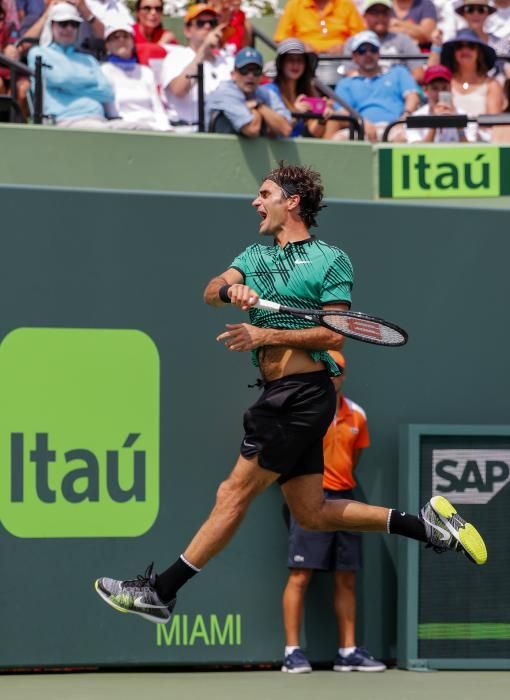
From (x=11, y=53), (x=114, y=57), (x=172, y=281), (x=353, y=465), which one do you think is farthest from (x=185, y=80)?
(x=353, y=465)

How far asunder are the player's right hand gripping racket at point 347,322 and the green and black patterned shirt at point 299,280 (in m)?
0.09

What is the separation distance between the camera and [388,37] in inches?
452

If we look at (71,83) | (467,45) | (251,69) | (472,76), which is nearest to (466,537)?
(251,69)

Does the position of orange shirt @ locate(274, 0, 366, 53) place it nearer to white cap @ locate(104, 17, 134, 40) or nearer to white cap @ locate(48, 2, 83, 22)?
white cap @ locate(104, 17, 134, 40)

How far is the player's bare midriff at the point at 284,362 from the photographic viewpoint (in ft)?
19.4

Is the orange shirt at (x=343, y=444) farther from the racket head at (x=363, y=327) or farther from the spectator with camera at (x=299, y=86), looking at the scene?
the spectator with camera at (x=299, y=86)

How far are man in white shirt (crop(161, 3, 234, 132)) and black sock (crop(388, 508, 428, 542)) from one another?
14.0ft

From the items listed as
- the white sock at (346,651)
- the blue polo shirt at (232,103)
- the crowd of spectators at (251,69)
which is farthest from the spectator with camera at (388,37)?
the white sock at (346,651)

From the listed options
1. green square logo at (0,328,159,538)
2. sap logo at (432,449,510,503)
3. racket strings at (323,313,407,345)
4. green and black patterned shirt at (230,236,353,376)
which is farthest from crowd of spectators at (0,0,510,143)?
racket strings at (323,313,407,345)

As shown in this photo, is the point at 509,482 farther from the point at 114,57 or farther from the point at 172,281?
the point at 114,57

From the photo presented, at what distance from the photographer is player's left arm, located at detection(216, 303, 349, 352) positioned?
18.4ft

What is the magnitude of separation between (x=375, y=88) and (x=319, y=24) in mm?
1174

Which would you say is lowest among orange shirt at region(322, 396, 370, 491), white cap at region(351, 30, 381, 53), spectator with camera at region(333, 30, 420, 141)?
orange shirt at region(322, 396, 370, 491)

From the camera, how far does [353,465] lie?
26.1 feet
